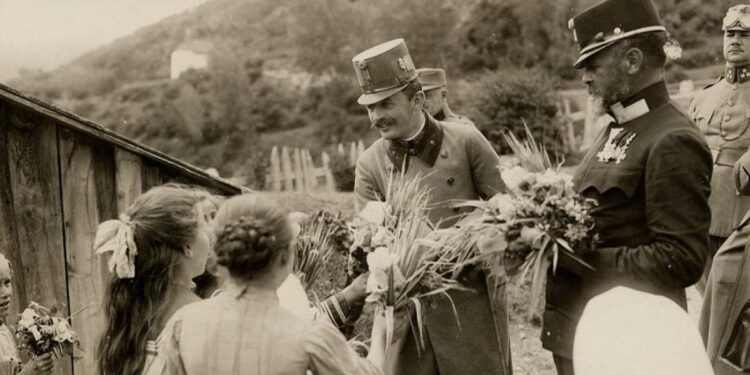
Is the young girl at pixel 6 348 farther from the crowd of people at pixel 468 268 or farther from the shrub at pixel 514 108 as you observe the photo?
the shrub at pixel 514 108

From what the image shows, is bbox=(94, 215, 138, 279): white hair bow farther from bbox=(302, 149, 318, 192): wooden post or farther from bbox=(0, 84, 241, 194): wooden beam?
bbox=(302, 149, 318, 192): wooden post

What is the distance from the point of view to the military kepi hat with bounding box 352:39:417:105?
4.52m

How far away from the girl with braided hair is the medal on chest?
1.38 meters

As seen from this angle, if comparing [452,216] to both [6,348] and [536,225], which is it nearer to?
[536,225]

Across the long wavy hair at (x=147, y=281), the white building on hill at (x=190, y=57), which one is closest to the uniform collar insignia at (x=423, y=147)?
the long wavy hair at (x=147, y=281)

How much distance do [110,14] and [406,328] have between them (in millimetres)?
11410

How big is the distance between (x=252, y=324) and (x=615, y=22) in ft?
6.22

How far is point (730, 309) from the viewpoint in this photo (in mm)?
4504

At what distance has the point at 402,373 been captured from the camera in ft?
14.4

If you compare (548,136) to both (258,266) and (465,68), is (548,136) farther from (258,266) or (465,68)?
(258,266)

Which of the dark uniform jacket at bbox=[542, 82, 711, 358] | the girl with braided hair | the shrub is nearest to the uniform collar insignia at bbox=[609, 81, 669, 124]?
the dark uniform jacket at bbox=[542, 82, 711, 358]

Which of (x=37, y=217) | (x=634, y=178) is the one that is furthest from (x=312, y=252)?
(x=634, y=178)

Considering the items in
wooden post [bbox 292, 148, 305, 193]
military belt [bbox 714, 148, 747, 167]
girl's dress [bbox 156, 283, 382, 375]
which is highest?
military belt [bbox 714, 148, 747, 167]

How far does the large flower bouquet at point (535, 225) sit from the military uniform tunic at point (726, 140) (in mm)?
2970
